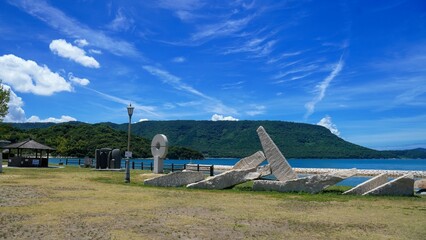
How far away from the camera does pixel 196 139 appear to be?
193 m

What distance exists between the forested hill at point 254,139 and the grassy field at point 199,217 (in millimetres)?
144962

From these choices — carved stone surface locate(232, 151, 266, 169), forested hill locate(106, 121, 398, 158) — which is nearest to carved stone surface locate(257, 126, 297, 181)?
carved stone surface locate(232, 151, 266, 169)

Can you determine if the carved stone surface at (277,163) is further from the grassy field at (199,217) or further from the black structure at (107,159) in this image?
the black structure at (107,159)

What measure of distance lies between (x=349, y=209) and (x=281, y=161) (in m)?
6.78

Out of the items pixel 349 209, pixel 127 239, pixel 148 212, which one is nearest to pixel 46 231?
pixel 127 239

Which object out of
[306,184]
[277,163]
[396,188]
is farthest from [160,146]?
[396,188]

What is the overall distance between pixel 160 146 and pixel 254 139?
483ft

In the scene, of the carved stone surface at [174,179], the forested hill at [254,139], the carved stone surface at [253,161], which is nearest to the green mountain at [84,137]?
the carved stone surface at [253,161]

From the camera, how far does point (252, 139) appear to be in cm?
17475

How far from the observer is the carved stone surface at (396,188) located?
645 inches

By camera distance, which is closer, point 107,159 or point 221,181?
point 221,181

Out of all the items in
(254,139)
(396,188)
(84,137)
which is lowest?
(396,188)

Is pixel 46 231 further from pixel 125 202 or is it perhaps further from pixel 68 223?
pixel 125 202

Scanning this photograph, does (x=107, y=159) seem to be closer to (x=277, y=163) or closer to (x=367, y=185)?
(x=277, y=163)
